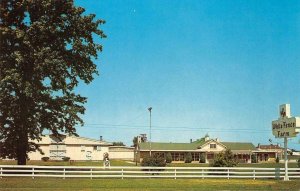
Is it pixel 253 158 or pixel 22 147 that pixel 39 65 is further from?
pixel 253 158

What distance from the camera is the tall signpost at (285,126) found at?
33375 mm

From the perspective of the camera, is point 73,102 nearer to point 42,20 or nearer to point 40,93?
point 40,93

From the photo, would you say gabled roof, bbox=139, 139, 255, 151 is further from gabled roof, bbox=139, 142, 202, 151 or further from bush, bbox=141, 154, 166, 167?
bush, bbox=141, 154, 166, 167

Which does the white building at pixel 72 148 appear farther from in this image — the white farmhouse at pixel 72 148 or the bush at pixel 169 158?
the bush at pixel 169 158

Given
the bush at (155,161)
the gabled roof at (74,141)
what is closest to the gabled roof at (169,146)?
the gabled roof at (74,141)

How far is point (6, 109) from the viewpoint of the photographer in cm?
3425

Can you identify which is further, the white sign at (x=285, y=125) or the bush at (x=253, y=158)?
the bush at (x=253, y=158)

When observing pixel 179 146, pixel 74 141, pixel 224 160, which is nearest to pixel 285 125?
pixel 224 160

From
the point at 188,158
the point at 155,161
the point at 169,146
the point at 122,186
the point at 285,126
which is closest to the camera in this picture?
the point at 122,186

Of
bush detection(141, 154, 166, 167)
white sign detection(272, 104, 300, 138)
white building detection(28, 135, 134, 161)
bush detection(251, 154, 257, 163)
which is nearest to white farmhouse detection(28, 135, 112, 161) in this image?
white building detection(28, 135, 134, 161)

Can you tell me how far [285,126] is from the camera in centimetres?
3456

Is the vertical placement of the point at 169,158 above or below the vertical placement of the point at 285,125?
below

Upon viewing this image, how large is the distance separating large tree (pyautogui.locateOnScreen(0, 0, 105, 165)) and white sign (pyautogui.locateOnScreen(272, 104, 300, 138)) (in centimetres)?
1619

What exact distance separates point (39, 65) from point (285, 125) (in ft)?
64.9
